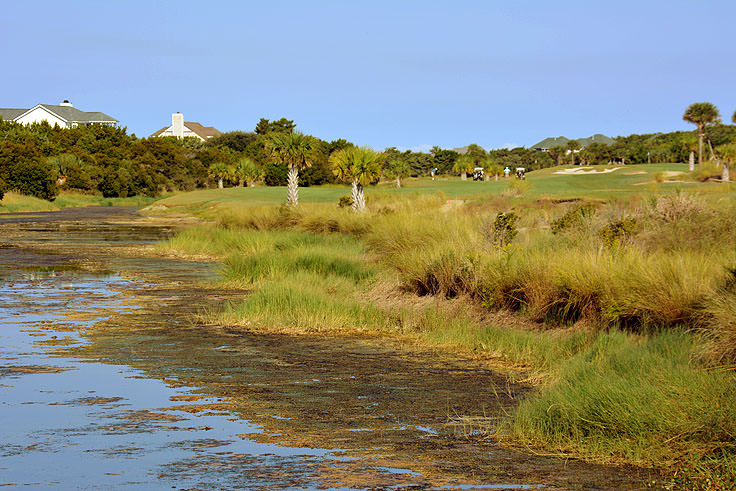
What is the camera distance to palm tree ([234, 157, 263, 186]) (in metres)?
122

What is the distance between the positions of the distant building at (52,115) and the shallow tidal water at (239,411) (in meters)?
162

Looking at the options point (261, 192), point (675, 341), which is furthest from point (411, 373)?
point (261, 192)

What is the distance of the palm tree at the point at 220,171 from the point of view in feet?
405

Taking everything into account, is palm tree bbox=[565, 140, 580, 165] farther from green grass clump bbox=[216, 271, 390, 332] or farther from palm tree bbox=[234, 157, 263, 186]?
green grass clump bbox=[216, 271, 390, 332]

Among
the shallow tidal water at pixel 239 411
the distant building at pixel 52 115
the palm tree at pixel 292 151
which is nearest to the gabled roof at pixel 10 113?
the distant building at pixel 52 115

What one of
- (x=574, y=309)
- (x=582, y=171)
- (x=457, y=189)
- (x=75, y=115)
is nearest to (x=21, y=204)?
(x=457, y=189)

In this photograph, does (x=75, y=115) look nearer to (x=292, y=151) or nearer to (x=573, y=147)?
(x=573, y=147)

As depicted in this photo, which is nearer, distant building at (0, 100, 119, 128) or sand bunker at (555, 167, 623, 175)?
sand bunker at (555, 167, 623, 175)

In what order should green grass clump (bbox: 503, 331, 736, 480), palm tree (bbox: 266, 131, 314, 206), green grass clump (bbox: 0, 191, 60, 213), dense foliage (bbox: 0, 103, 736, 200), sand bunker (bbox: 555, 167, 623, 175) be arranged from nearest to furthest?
green grass clump (bbox: 503, 331, 736, 480)
palm tree (bbox: 266, 131, 314, 206)
green grass clump (bbox: 0, 191, 60, 213)
dense foliage (bbox: 0, 103, 736, 200)
sand bunker (bbox: 555, 167, 623, 175)

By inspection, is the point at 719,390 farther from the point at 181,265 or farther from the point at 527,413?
the point at 181,265

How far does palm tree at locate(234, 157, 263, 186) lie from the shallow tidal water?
4037 inches

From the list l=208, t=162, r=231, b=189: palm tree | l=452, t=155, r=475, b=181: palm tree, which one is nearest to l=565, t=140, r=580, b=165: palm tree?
l=452, t=155, r=475, b=181: palm tree

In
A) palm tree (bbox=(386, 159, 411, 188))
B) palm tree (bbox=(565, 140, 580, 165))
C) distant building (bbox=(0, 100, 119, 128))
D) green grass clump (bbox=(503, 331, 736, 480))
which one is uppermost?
distant building (bbox=(0, 100, 119, 128))

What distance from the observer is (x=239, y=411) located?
35.1 feet
